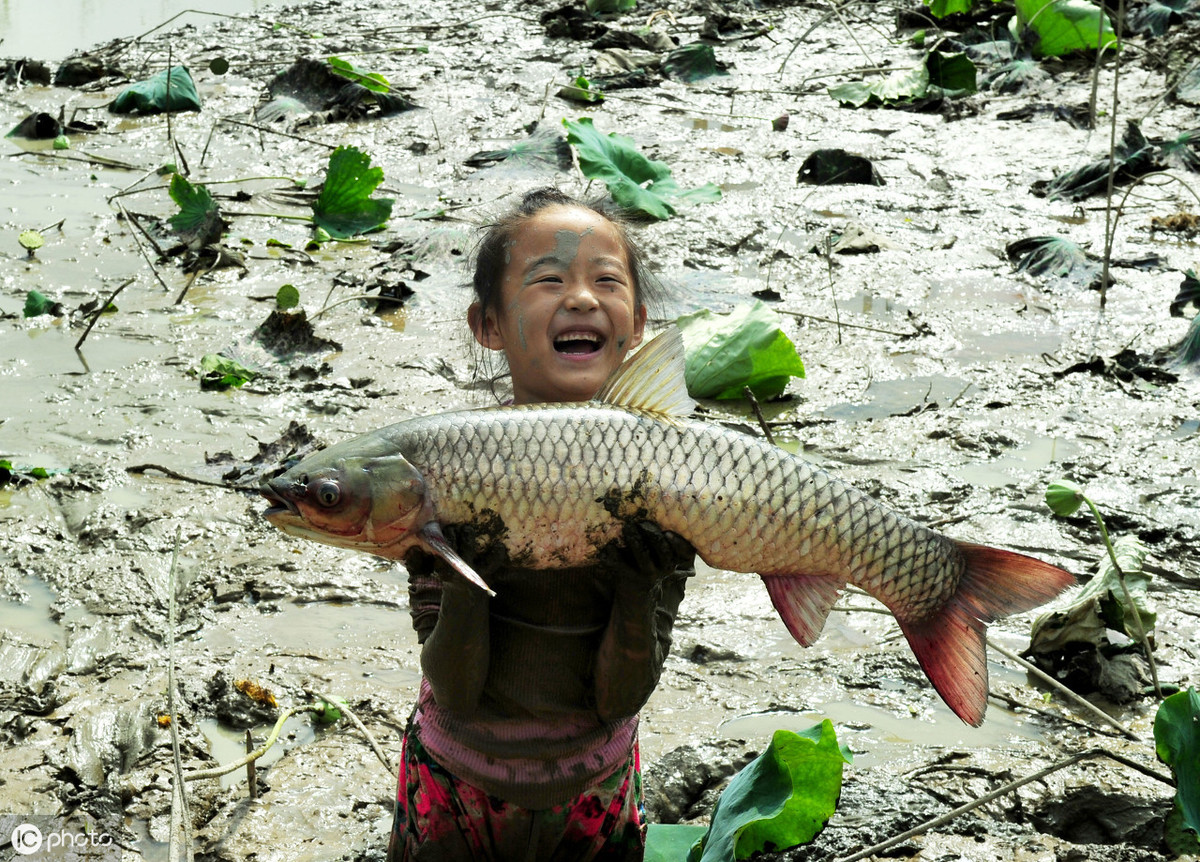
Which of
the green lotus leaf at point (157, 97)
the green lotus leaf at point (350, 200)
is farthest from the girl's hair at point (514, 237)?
the green lotus leaf at point (157, 97)

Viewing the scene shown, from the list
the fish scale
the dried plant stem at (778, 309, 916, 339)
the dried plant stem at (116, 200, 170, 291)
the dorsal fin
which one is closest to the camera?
the fish scale

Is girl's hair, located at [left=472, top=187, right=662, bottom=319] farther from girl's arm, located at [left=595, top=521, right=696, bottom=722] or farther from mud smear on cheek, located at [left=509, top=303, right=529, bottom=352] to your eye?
girl's arm, located at [left=595, top=521, right=696, bottom=722]

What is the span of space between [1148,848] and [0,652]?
2911mm

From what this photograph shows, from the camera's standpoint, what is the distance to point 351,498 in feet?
6.20

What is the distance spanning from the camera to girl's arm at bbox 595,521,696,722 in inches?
77.8

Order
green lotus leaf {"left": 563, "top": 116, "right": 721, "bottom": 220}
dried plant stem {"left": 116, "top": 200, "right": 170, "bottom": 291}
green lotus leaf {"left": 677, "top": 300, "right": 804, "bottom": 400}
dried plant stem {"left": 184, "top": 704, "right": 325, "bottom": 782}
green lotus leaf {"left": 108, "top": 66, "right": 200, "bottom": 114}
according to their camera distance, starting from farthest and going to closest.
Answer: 1. green lotus leaf {"left": 108, "top": 66, "right": 200, "bottom": 114}
2. dried plant stem {"left": 116, "top": 200, "right": 170, "bottom": 291}
3. green lotus leaf {"left": 563, "top": 116, "right": 721, "bottom": 220}
4. green lotus leaf {"left": 677, "top": 300, "right": 804, "bottom": 400}
5. dried plant stem {"left": 184, "top": 704, "right": 325, "bottom": 782}

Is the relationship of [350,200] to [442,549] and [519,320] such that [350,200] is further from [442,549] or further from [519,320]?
[442,549]

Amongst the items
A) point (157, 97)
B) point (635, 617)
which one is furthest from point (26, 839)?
point (157, 97)

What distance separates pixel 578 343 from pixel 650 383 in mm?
378

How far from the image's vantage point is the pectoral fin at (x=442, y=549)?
1.83 m

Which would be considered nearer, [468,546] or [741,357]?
[468,546]

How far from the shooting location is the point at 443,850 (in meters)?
2.35

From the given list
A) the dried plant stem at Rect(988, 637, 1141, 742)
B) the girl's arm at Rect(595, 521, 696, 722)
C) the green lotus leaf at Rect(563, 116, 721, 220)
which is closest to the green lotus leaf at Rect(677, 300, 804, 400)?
the green lotus leaf at Rect(563, 116, 721, 220)

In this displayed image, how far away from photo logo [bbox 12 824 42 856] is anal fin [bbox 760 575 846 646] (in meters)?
1.74
